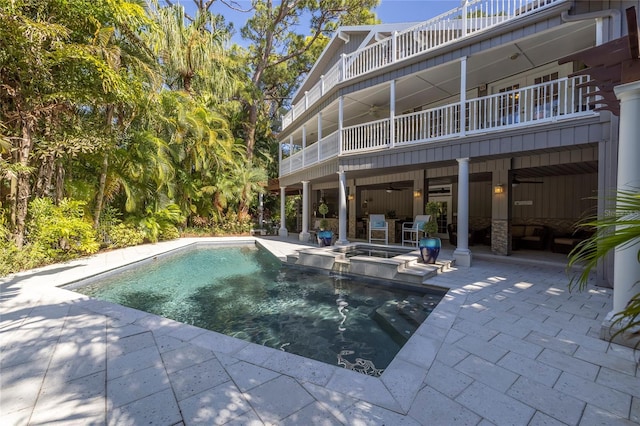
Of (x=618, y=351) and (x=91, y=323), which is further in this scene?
(x=91, y=323)

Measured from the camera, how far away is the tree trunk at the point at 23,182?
6840 mm

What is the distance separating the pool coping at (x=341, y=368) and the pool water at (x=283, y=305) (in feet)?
1.29

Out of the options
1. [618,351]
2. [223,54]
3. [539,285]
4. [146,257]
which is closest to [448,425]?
[618,351]

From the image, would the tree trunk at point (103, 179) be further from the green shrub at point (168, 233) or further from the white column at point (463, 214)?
the white column at point (463, 214)

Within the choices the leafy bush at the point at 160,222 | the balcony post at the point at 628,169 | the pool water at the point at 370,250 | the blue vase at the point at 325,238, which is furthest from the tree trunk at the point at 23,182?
the balcony post at the point at 628,169

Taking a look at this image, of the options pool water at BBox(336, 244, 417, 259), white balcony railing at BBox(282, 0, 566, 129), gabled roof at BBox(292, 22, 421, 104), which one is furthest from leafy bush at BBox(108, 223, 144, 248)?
gabled roof at BBox(292, 22, 421, 104)

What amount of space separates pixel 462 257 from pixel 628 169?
4.49 meters

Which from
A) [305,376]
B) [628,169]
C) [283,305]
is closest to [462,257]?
[628,169]

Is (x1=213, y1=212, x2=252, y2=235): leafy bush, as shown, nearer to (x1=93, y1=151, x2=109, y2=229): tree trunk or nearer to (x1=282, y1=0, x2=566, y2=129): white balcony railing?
(x1=93, y1=151, x2=109, y2=229): tree trunk

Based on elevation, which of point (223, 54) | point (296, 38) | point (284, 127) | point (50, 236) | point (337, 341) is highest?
point (296, 38)

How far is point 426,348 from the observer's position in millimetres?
3281

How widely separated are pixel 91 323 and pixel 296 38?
2146cm

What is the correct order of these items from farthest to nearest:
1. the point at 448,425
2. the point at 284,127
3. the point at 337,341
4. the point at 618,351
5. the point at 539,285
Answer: the point at 284,127, the point at 539,285, the point at 337,341, the point at 618,351, the point at 448,425

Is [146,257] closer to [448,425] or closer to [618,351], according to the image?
[448,425]
